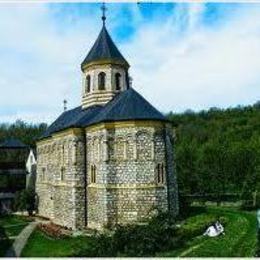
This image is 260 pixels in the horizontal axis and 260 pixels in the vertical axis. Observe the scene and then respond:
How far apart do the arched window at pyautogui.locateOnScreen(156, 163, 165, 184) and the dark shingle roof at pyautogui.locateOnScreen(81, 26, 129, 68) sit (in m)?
10.2

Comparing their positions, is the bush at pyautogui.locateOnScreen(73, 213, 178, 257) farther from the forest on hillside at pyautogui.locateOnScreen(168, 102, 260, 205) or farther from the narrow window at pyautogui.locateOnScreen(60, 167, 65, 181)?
the forest on hillside at pyautogui.locateOnScreen(168, 102, 260, 205)

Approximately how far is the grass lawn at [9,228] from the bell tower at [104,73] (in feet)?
32.1

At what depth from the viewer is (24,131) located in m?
83.9

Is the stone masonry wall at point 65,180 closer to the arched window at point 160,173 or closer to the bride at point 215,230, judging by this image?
the arched window at point 160,173

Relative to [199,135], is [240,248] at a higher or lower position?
lower

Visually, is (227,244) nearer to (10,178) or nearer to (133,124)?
(133,124)

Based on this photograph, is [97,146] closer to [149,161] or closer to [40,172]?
[149,161]

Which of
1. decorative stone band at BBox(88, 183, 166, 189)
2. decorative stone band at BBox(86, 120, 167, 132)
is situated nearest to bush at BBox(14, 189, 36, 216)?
decorative stone band at BBox(88, 183, 166, 189)

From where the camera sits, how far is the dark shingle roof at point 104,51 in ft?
113

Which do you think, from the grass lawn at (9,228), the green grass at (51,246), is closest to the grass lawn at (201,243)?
the green grass at (51,246)

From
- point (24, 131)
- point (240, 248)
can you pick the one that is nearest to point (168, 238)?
point (240, 248)

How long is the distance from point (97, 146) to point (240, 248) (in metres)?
11.9

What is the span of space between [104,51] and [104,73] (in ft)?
5.37

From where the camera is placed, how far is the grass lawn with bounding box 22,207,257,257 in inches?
736
